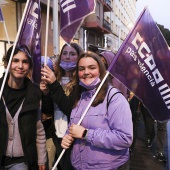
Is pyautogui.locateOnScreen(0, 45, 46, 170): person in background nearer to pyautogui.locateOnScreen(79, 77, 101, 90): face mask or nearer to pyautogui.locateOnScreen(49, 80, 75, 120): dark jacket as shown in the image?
pyautogui.locateOnScreen(49, 80, 75, 120): dark jacket

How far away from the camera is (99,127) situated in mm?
2191

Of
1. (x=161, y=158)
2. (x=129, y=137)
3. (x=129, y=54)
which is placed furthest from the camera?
(x=161, y=158)

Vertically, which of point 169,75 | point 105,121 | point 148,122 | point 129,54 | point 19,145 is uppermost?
point 129,54

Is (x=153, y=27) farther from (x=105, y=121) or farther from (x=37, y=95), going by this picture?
(x=37, y=95)

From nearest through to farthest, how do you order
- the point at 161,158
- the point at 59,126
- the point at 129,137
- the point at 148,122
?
1. the point at 129,137
2. the point at 59,126
3. the point at 161,158
4. the point at 148,122

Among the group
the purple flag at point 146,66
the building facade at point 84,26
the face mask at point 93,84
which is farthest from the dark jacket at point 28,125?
the building facade at point 84,26

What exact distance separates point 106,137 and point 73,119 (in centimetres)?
41

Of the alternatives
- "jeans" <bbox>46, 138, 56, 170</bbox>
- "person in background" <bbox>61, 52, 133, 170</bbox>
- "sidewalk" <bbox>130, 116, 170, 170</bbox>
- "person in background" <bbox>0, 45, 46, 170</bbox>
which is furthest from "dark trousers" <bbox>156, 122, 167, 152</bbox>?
"person in background" <bbox>0, 45, 46, 170</bbox>

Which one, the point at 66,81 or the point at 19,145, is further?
the point at 66,81

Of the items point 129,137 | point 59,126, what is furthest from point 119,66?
point 59,126

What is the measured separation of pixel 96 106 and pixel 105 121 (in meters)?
0.15

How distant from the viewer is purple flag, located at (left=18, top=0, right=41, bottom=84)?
263 cm

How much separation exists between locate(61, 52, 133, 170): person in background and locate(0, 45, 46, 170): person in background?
14.3 inches

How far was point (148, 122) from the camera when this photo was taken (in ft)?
18.8
